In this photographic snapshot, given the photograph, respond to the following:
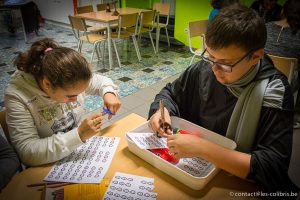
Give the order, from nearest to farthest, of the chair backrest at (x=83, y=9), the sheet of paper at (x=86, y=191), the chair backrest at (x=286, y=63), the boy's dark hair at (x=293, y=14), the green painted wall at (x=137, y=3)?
the sheet of paper at (x=86, y=191) → the chair backrest at (x=286, y=63) → the boy's dark hair at (x=293, y=14) → the chair backrest at (x=83, y=9) → the green painted wall at (x=137, y=3)

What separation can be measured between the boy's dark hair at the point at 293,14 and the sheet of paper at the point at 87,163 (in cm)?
212

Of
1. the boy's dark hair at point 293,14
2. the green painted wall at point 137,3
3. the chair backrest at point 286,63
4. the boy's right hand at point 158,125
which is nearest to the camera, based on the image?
the boy's right hand at point 158,125

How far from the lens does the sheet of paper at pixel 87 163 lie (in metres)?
0.83

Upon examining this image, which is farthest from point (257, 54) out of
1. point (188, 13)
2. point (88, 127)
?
point (188, 13)

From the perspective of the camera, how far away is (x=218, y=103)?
3.52ft

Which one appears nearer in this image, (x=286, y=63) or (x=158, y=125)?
(x=158, y=125)

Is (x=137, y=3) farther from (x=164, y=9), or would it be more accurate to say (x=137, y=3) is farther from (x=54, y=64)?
(x=54, y=64)

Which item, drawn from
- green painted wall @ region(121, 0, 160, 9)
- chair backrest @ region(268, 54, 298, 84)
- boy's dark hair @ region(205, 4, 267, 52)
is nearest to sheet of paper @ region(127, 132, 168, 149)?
boy's dark hair @ region(205, 4, 267, 52)

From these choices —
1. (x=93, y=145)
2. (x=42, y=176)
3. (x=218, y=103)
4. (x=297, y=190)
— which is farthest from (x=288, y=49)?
(x=42, y=176)

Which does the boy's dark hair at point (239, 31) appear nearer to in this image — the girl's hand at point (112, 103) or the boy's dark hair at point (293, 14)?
the girl's hand at point (112, 103)

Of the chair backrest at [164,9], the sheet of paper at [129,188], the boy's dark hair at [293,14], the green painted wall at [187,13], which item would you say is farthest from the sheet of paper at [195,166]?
the chair backrest at [164,9]

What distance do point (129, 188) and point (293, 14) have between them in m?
2.29

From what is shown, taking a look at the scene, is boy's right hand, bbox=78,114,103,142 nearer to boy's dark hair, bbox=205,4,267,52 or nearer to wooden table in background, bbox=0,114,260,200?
wooden table in background, bbox=0,114,260,200

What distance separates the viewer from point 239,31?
81cm
